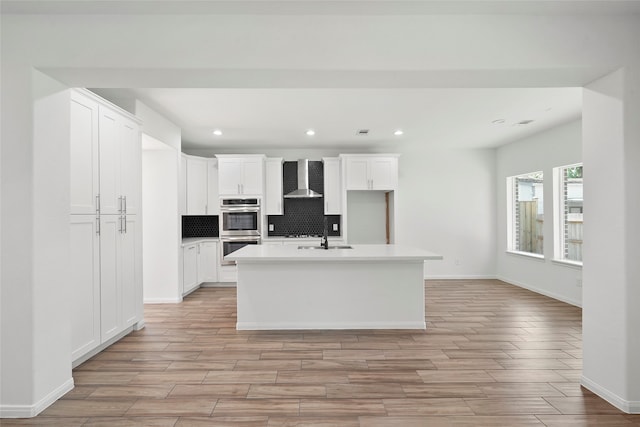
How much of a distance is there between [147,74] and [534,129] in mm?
5586

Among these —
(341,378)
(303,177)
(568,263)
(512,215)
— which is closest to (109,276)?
(341,378)

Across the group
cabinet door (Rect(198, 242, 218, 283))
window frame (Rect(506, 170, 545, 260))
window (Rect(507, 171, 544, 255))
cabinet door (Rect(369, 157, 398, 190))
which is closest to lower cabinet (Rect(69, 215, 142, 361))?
cabinet door (Rect(198, 242, 218, 283))

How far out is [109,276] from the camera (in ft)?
11.8

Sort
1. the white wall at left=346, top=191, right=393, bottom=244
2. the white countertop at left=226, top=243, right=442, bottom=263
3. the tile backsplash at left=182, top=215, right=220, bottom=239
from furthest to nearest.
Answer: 1. the white wall at left=346, top=191, right=393, bottom=244
2. the tile backsplash at left=182, top=215, right=220, bottom=239
3. the white countertop at left=226, top=243, right=442, bottom=263

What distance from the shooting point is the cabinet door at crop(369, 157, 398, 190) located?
22.7ft

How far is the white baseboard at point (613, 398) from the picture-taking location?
2.42m

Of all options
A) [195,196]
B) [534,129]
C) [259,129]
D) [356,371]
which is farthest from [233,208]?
[534,129]

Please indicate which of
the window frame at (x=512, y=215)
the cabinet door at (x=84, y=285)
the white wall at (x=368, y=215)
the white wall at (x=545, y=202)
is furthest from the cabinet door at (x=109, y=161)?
the window frame at (x=512, y=215)

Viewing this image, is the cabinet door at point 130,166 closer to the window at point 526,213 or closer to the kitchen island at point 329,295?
the kitchen island at point 329,295

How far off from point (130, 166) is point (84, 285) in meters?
1.34

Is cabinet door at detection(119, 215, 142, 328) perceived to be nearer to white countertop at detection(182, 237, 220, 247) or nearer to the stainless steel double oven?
white countertop at detection(182, 237, 220, 247)

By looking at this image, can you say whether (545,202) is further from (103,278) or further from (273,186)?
(103,278)

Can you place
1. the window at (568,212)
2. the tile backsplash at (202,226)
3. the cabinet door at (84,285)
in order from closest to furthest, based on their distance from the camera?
the cabinet door at (84,285) → the window at (568,212) → the tile backsplash at (202,226)

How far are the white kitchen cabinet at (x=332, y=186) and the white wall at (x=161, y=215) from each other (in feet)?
8.68
